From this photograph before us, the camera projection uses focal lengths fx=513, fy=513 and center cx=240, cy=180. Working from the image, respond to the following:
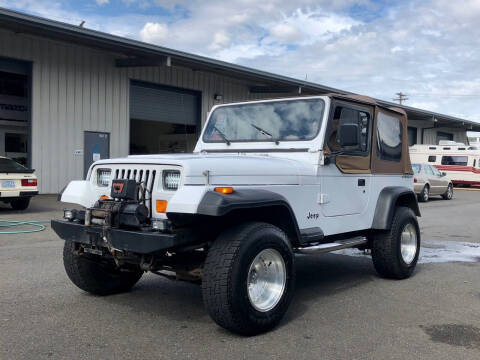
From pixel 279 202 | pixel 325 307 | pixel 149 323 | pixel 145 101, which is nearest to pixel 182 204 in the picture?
pixel 279 202

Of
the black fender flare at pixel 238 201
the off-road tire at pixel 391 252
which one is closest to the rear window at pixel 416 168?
the off-road tire at pixel 391 252

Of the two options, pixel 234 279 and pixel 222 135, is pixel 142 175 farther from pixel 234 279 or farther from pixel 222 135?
pixel 222 135

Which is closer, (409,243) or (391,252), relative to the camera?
(391,252)

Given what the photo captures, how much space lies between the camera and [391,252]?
594 cm

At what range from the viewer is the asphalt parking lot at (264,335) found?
3805mm

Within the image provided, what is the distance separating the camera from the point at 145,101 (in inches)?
795

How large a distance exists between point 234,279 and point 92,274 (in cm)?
186

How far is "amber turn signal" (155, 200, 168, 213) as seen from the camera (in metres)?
4.11

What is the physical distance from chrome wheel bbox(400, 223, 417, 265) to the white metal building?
1225 centimetres

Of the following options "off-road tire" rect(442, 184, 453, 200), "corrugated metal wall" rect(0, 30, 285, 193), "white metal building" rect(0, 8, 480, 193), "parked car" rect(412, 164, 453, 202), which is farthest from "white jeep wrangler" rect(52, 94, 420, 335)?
"off-road tire" rect(442, 184, 453, 200)

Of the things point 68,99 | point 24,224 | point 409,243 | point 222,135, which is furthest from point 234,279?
point 68,99

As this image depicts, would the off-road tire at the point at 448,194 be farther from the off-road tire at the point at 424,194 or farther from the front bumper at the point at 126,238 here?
the front bumper at the point at 126,238

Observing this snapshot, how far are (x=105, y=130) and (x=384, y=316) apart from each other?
1560 centimetres

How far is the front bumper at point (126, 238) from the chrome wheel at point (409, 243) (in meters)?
3.45
